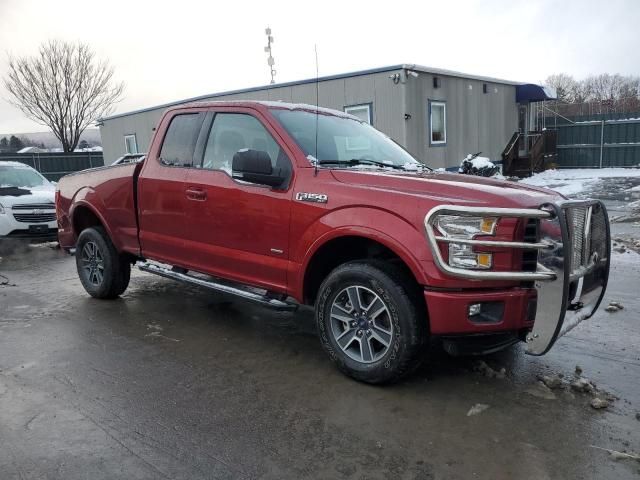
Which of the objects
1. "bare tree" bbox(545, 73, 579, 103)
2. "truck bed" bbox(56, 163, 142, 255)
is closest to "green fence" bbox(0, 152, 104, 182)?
"truck bed" bbox(56, 163, 142, 255)

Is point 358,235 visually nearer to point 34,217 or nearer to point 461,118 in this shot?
point 34,217

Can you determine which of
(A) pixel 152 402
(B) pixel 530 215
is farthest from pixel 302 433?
(B) pixel 530 215

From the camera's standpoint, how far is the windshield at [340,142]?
4.34 m

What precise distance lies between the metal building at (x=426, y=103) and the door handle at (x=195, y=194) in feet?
35.2

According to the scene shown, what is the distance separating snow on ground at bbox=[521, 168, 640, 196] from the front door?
41.2 feet

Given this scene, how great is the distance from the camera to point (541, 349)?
10.7 feet

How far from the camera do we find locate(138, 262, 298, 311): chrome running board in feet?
13.9

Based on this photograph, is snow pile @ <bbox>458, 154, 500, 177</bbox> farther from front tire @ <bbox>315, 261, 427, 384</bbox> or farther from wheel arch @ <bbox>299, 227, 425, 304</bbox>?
front tire @ <bbox>315, 261, 427, 384</bbox>

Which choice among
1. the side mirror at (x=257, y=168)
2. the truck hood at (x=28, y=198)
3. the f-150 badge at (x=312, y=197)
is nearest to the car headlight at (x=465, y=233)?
the f-150 badge at (x=312, y=197)

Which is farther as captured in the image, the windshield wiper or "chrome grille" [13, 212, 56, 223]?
"chrome grille" [13, 212, 56, 223]

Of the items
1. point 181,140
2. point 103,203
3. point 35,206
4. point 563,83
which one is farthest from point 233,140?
point 563,83

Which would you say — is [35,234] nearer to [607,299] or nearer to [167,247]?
[167,247]

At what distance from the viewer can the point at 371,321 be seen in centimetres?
373

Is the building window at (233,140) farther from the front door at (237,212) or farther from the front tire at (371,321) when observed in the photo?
the front tire at (371,321)
